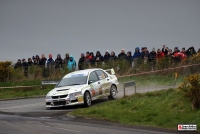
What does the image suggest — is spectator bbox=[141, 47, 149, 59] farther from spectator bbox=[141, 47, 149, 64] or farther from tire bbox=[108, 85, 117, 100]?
tire bbox=[108, 85, 117, 100]

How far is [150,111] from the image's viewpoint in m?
17.8

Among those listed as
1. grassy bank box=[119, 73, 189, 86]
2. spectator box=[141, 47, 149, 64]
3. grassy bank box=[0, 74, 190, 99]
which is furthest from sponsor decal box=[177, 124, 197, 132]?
spectator box=[141, 47, 149, 64]

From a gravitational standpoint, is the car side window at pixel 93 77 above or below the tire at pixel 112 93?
above

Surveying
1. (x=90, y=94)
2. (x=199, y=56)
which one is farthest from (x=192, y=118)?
(x=199, y=56)

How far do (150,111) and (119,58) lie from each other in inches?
644

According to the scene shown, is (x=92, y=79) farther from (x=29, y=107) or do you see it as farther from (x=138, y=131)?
(x=138, y=131)

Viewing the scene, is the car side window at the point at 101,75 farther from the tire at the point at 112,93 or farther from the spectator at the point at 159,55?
the spectator at the point at 159,55

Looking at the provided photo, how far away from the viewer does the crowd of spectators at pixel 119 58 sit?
32188 mm

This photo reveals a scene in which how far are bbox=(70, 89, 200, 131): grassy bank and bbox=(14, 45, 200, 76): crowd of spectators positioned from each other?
11.4 m

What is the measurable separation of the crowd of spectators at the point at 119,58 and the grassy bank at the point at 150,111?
11.4 meters

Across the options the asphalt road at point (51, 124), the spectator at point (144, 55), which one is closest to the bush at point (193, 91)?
the asphalt road at point (51, 124)

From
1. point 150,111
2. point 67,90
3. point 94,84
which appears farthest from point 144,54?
point 150,111

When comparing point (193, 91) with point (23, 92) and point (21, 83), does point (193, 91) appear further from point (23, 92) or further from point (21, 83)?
point (21, 83)

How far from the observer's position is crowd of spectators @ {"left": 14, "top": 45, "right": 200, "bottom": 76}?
32.2 m
